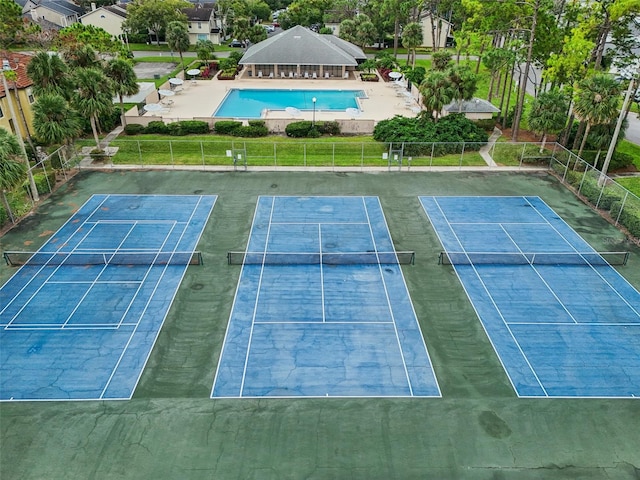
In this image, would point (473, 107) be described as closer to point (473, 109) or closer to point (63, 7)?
point (473, 109)

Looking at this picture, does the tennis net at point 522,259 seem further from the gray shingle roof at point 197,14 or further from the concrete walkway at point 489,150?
the gray shingle roof at point 197,14

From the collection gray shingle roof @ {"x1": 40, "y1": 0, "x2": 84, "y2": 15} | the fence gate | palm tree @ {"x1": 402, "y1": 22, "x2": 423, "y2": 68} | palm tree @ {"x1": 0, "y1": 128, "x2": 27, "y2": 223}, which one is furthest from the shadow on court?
gray shingle roof @ {"x1": 40, "y1": 0, "x2": 84, "y2": 15}

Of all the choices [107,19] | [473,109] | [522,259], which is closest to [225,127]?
[473,109]

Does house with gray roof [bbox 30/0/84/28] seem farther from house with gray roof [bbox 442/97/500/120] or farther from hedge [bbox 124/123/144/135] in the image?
house with gray roof [bbox 442/97/500/120]

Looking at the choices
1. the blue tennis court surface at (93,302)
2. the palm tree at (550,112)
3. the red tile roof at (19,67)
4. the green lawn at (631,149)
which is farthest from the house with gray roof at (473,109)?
the red tile roof at (19,67)

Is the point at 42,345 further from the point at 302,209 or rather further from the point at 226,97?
the point at 226,97

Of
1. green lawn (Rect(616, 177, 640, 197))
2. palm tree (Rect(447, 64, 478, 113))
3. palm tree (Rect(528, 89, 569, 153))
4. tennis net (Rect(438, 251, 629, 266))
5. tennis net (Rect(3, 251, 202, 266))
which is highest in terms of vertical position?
palm tree (Rect(447, 64, 478, 113))

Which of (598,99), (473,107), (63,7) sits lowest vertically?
(473,107)
